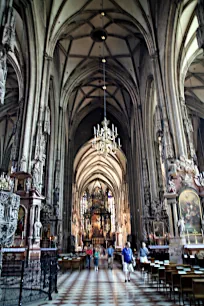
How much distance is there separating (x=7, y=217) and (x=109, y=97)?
23.9 metres

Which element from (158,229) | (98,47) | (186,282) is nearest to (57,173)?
(158,229)

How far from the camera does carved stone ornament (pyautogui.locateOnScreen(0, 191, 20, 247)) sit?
407 centimetres

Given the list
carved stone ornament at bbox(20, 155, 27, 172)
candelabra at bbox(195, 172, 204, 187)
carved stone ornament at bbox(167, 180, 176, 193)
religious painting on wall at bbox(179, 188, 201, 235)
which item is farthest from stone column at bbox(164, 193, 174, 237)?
carved stone ornament at bbox(20, 155, 27, 172)

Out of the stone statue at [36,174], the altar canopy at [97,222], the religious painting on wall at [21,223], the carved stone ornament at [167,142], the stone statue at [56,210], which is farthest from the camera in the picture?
the altar canopy at [97,222]

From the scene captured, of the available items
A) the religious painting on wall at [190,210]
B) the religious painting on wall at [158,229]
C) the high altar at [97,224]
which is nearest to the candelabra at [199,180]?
the religious painting on wall at [190,210]

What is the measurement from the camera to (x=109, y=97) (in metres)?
26.8

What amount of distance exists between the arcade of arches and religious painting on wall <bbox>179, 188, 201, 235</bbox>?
5 centimetres

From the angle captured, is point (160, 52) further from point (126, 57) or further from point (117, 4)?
point (126, 57)

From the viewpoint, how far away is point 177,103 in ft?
45.7

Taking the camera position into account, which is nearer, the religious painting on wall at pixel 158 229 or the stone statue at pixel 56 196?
the religious painting on wall at pixel 158 229

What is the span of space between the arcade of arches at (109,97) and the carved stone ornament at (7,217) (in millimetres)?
4463

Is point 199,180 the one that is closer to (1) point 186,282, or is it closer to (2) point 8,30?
(1) point 186,282

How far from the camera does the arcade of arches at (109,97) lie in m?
12.0

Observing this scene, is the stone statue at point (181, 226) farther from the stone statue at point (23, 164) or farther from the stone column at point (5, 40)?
the stone column at point (5, 40)
